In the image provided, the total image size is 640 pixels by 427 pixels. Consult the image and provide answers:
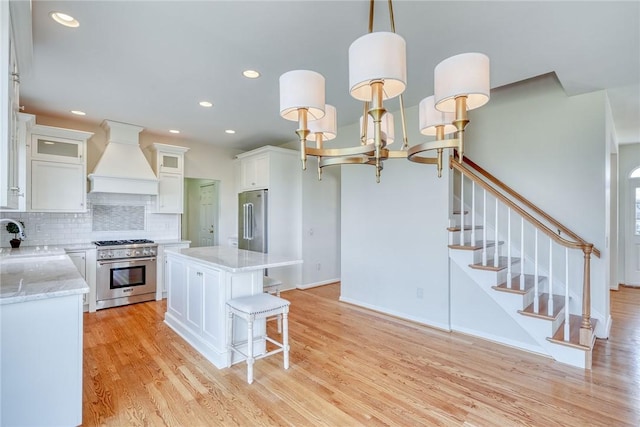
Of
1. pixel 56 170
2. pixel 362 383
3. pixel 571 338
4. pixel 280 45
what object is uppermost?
pixel 280 45

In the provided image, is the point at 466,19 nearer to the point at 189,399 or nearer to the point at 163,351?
the point at 189,399

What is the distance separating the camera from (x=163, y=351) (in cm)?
302

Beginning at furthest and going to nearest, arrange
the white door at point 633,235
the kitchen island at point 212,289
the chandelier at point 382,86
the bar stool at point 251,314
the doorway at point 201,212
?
1. the doorway at point 201,212
2. the white door at point 633,235
3. the kitchen island at point 212,289
4. the bar stool at point 251,314
5. the chandelier at point 382,86

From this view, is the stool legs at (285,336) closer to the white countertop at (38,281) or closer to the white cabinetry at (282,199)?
the white countertop at (38,281)

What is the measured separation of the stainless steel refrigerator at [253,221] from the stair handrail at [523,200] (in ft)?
10.5

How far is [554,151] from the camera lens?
354 cm

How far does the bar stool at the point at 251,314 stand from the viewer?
246 centimetres

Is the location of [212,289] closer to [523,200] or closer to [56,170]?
[56,170]

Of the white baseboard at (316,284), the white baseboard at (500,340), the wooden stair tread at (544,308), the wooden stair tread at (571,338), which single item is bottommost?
the white baseboard at (500,340)

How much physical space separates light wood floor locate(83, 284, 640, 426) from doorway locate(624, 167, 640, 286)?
316 cm

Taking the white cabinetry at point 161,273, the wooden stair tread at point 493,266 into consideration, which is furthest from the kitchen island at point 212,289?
the wooden stair tread at point 493,266

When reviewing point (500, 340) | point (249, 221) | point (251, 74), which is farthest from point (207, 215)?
point (500, 340)

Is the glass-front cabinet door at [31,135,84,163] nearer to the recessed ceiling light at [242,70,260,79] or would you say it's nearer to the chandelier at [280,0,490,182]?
the recessed ceiling light at [242,70,260,79]

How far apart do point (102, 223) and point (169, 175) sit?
1.21 m
